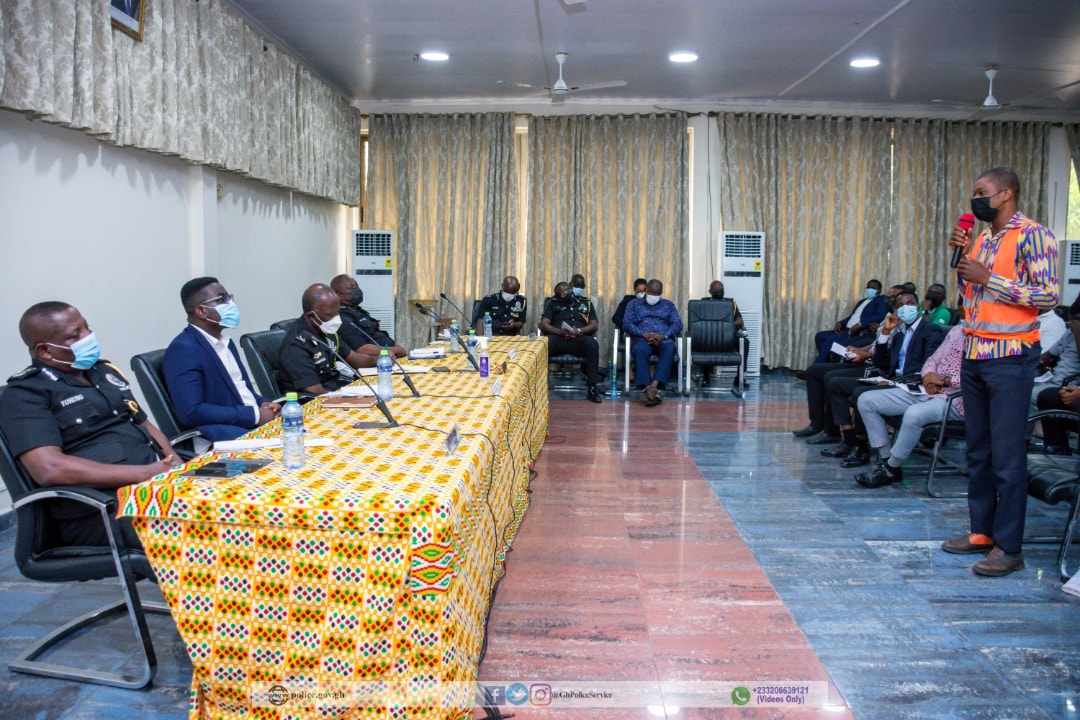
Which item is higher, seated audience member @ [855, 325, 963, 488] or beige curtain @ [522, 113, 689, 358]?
beige curtain @ [522, 113, 689, 358]

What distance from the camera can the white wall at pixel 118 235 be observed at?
11.3 feet

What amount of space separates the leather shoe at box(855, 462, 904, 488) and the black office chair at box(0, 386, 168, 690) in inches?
136

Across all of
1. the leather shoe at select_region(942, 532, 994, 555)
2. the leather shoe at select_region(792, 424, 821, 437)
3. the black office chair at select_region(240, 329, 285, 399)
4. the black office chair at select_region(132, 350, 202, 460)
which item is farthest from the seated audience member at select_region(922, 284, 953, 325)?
the black office chair at select_region(132, 350, 202, 460)

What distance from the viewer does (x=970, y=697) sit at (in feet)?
7.12

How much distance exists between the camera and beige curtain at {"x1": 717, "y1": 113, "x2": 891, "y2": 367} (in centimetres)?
855

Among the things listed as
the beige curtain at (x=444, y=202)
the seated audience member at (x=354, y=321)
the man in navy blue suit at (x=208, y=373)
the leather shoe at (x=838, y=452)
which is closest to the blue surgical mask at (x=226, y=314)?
the man in navy blue suit at (x=208, y=373)

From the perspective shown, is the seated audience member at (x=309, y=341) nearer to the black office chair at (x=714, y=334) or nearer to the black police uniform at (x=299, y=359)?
the black police uniform at (x=299, y=359)

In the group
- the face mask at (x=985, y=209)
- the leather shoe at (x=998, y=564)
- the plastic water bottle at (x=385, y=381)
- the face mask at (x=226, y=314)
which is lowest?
the leather shoe at (x=998, y=564)

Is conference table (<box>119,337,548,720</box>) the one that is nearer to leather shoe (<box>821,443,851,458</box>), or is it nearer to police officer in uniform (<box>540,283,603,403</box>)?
leather shoe (<box>821,443,851,458</box>)

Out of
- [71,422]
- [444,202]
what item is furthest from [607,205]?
[71,422]

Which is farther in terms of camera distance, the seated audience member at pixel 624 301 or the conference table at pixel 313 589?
the seated audience member at pixel 624 301

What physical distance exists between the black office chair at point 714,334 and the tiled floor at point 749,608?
9.64ft

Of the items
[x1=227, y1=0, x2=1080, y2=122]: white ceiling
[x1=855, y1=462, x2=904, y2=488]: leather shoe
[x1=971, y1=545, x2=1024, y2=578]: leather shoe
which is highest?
[x1=227, y1=0, x2=1080, y2=122]: white ceiling

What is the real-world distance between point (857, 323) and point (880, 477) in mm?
3971
